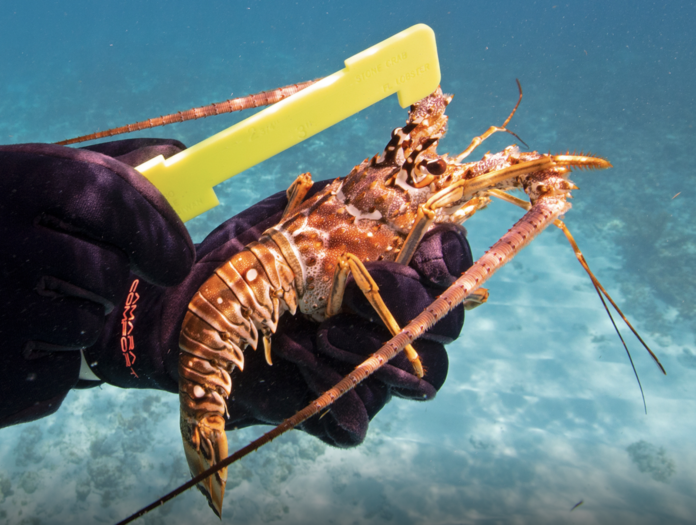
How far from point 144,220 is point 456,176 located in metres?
1.47

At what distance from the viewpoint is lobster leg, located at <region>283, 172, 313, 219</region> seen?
217 centimetres

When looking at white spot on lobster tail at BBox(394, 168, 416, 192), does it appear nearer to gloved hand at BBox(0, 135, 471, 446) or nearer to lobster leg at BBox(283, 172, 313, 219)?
gloved hand at BBox(0, 135, 471, 446)

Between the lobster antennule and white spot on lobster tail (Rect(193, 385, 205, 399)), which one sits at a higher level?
the lobster antennule

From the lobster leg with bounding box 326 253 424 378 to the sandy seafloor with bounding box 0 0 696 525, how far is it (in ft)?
16.2

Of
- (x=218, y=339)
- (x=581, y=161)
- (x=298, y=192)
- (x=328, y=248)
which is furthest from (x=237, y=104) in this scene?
(x=581, y=161)

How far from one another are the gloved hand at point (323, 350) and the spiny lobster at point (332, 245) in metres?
0.07

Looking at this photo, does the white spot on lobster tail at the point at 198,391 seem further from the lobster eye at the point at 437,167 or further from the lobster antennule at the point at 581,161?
the lobster antennule at the point at 581,161

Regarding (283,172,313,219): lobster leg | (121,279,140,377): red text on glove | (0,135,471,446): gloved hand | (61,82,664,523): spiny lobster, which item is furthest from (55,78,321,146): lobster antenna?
(121,279,140,377): red text on glove

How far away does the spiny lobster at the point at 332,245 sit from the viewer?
1719 millimetres

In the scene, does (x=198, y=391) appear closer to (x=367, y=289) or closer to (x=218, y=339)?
(x=218, y=339)

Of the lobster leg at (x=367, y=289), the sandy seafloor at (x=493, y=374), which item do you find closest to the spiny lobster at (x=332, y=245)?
the lobster leg at (x=367, y=289)

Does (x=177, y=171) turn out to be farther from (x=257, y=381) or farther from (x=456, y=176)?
(x=456, y=176)

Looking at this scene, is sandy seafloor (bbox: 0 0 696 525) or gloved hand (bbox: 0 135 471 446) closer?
gloved hand (bbox: 0 135 471 446)

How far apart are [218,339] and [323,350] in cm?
58
